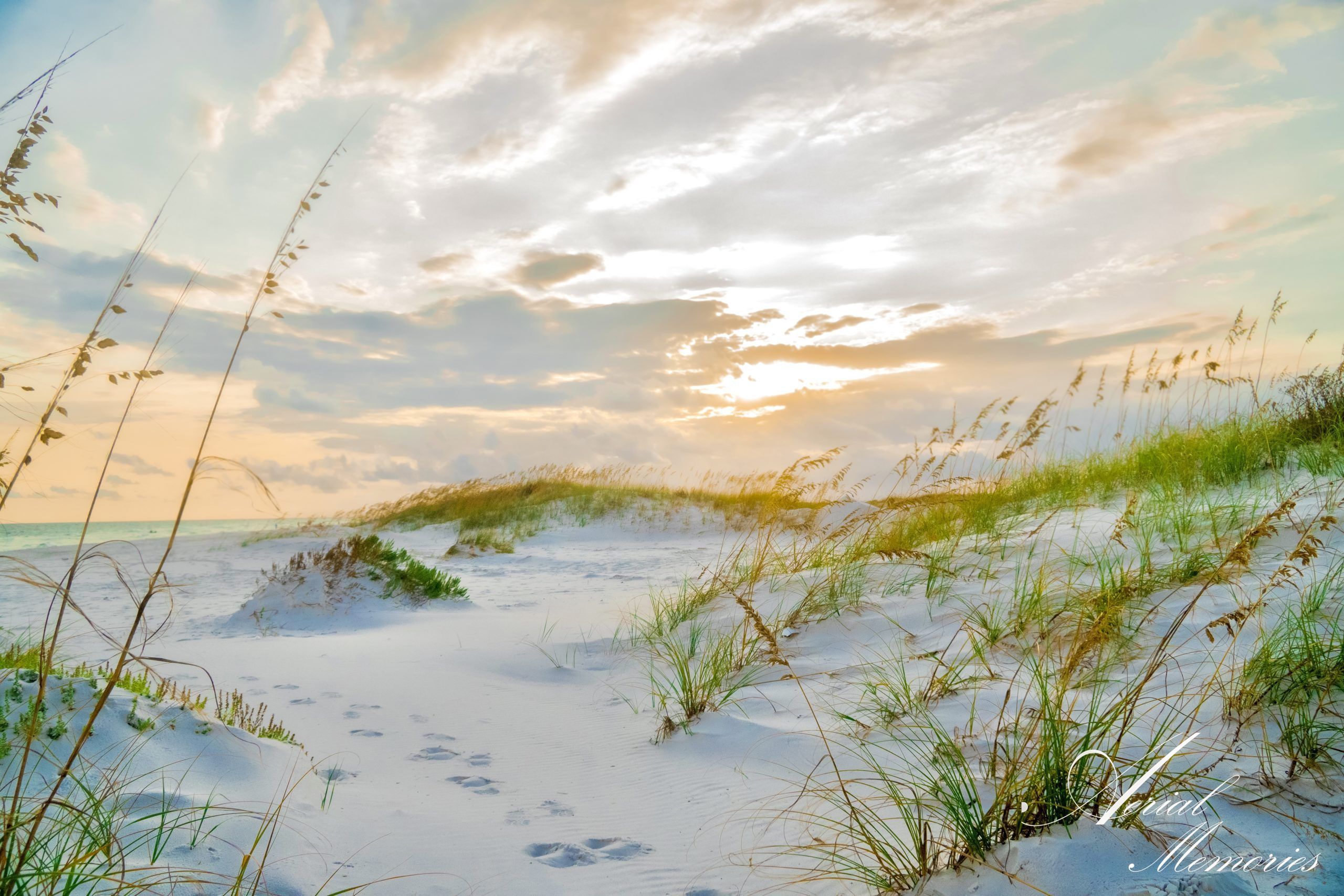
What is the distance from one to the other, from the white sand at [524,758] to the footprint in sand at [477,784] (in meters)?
0.02

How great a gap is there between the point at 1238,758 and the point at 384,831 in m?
2.77

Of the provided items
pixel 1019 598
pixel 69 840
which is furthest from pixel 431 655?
pixel 1019 598

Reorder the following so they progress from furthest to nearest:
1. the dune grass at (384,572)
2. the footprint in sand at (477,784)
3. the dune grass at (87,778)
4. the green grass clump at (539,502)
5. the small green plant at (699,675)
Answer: the green grass clump at (539,502) → the dune grass at (384,572) → the small green plant at (699,675) → the footprint in sand at (477,784) → the dune grass at (87,778)

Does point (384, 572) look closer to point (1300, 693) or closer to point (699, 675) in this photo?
point (699, 675)

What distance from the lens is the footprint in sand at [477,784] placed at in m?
2.93

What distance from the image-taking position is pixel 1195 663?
292 cm

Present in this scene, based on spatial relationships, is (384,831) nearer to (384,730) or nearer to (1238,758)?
(384,730)

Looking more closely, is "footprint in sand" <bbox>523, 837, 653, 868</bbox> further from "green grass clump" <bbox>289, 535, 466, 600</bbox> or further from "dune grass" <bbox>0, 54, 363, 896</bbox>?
"green grass clump" <bbox>289, 535, 466, 600</bbox>

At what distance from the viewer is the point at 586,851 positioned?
245 cm

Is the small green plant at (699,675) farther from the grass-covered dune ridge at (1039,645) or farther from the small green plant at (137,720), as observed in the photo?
the small green plant at (137,720)

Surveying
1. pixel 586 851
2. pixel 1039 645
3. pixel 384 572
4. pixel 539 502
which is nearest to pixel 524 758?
pixel 586 851

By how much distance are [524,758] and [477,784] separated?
0.34 m

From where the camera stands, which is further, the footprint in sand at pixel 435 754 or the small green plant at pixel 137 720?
the footprint in sand at pixel 435 754

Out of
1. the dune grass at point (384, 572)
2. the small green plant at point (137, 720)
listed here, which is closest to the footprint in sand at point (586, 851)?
the small green plant at point (137, 720)
